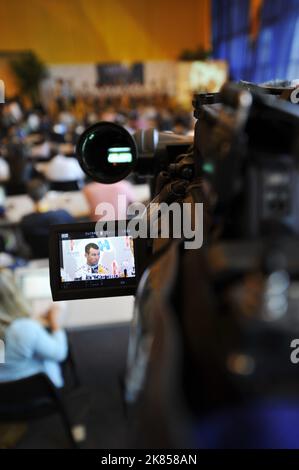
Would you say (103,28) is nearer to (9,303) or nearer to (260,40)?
(260,40)

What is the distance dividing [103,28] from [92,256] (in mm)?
12276

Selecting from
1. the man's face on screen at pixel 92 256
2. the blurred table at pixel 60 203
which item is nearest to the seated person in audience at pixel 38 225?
the blurred table at pixel 60 203

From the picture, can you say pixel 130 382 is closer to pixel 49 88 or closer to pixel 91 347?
pixel 91 347

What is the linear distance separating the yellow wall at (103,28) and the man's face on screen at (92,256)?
479 inches

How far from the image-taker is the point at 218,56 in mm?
11336

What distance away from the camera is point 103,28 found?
1170 cm

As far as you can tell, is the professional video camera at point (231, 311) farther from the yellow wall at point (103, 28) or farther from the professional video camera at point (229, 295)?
the yellow wall at point (103, 28)

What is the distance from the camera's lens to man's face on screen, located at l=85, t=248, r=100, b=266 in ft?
3.10

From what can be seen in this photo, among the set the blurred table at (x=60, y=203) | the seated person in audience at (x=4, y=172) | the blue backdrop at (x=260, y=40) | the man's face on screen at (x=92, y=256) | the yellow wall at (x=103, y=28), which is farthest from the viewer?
the yellow wall at (x=103, y=28)

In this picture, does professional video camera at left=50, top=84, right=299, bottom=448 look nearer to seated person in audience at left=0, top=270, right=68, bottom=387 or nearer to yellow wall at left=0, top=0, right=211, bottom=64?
seated person in audience at left=0, top=270, right=68, bottom=387

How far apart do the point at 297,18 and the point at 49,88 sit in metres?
7.40

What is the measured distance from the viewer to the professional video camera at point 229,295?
1.35 ft

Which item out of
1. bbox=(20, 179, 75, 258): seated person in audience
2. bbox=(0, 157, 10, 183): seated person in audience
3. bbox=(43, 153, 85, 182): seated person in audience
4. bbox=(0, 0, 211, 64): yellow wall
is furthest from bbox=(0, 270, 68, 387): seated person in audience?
bbox=(0, 0, 211, 64): yellow wall
